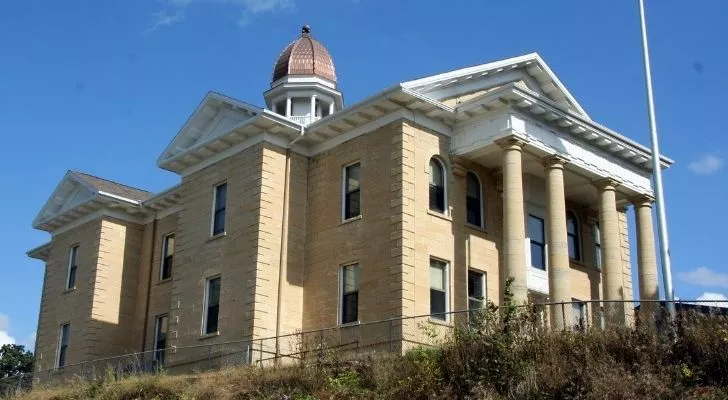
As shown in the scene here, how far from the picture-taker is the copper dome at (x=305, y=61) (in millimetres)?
42800

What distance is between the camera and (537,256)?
108ft

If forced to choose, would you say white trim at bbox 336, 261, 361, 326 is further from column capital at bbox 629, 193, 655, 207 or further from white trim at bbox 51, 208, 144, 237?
white trim at bbox 51, 208, 144, 237

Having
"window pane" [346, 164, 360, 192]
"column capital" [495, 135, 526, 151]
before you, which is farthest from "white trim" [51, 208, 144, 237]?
"column capital" [495, 135, 526, 151]

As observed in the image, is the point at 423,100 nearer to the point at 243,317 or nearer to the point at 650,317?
the point at 243,317

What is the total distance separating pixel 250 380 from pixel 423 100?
10345 millimetres

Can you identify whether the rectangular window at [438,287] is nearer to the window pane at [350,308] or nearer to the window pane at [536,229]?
the window pane at [350,308]

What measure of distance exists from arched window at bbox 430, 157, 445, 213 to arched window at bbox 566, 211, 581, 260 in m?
6.38

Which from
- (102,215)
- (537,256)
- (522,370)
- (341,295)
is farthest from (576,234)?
(102,215)

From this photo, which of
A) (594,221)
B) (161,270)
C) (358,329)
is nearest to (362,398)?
(358,329)

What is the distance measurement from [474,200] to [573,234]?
5291 millimetres

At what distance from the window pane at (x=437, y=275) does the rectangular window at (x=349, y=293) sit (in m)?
2.37

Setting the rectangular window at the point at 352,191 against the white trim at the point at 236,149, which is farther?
the white trim at the point at 236,149

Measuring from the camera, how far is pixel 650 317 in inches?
838

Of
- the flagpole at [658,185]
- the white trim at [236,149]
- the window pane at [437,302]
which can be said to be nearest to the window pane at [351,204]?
the white trim at [236,149]
